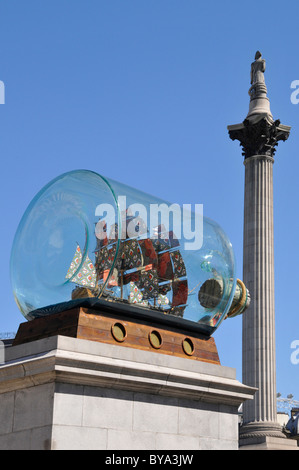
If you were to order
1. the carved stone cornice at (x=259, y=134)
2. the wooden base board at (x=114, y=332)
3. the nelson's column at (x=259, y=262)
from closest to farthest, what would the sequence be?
the wooden base board at (x=114, y=332) → the nelson's column at (x=259, y=262) → the carved stone cornice at (x=259, y=134)

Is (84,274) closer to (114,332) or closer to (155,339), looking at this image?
(114,332)

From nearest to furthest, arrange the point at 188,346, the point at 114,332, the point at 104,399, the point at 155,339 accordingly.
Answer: the point at 104,399
the point at 114,332
the point at 155,339
the point at 188,346

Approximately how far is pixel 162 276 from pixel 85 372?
177cm

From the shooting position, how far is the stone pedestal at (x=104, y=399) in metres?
7.18

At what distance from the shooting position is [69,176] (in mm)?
8516

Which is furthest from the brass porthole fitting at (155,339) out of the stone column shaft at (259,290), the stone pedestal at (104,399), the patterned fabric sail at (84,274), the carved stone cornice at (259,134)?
the carved stone cornice at (259,134)

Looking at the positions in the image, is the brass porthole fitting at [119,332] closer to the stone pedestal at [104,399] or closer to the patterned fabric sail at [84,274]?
the stone pedestal at [104,399]

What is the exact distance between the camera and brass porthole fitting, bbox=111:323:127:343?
7957 millimetres

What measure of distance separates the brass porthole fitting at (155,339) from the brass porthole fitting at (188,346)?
36 centimetres

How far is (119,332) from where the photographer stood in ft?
26.3

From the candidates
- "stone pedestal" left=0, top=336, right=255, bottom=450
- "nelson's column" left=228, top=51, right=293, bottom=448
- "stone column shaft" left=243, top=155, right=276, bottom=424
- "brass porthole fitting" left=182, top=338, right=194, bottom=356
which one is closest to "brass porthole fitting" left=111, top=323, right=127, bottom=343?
"stone pedestal" left=0, top=336, right=255, bottom=450

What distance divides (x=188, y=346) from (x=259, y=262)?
2778cm

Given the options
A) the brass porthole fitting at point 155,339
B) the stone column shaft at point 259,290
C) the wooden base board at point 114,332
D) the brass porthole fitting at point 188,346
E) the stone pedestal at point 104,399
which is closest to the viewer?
the stone pedestal at point 104,399

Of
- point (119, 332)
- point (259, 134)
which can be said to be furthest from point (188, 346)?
point (259, 134)
